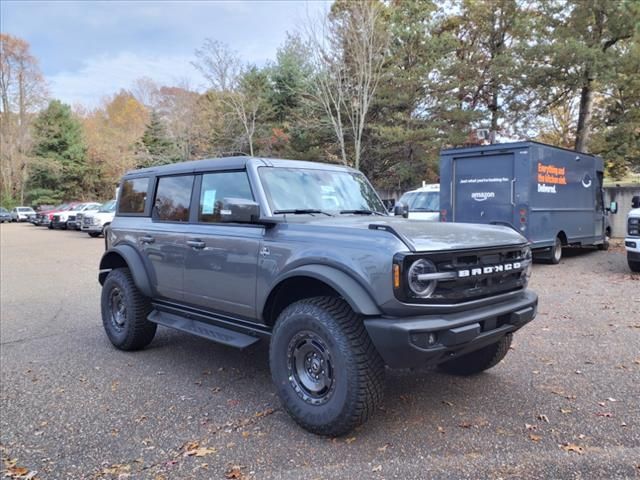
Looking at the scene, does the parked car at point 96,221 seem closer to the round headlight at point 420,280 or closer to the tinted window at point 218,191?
the tinted window at point 218,191

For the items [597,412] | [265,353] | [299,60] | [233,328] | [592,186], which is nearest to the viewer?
[597,412]

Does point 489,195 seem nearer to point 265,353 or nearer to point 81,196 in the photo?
point 265,353

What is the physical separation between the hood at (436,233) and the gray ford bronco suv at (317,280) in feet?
0.04

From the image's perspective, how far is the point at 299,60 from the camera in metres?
24.5

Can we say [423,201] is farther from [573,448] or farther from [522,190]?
[573,448]

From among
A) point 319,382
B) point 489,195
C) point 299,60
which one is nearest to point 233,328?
point 319,382

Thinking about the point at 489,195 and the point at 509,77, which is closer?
the point at 489,195

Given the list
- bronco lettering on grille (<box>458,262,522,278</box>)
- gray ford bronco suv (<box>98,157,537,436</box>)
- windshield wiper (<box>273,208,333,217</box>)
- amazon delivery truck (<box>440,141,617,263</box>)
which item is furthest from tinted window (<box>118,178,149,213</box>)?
amazon delivery truck (<box>440,141,617,263</box>)

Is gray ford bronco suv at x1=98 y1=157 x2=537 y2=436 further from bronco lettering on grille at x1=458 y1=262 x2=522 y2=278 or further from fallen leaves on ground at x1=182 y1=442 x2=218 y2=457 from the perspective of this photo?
fallen leaves on ground at x1=182 y1=442 x2=218 y2=457

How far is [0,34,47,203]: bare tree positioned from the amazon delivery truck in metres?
49.0

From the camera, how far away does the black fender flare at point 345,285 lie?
123 inches

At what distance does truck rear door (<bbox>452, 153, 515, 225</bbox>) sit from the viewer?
1053cm

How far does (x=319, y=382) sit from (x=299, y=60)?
76.4 feet

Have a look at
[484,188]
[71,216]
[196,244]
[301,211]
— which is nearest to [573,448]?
[301,211]
